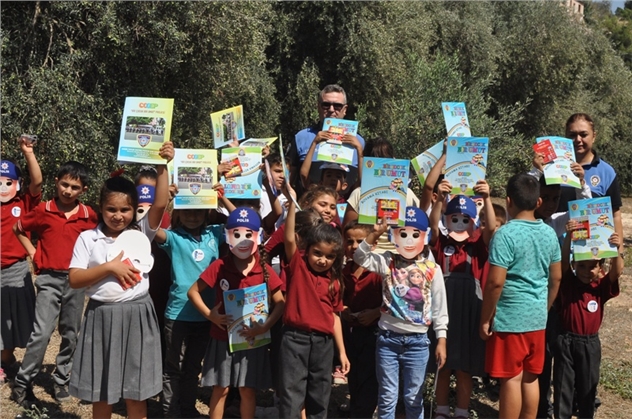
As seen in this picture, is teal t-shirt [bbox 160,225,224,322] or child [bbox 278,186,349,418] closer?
child [bbox 278,186,349,418]

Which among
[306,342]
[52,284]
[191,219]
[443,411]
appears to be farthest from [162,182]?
[443,411]

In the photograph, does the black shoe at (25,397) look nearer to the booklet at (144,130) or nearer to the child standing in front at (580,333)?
the booklet at (144,130)

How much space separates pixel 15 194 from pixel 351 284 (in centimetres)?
285

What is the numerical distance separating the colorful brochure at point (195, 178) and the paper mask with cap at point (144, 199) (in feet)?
1.01

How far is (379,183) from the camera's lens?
4.98 m

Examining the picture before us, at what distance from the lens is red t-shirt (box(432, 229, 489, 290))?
523 centimetres

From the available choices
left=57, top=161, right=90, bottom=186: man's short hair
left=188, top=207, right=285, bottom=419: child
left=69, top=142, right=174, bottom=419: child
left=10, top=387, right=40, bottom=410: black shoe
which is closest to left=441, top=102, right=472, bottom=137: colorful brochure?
left=188, top=207, right=285, bottom=419: child

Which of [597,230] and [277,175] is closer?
[597,230]

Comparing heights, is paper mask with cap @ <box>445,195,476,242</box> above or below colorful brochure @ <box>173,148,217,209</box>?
below

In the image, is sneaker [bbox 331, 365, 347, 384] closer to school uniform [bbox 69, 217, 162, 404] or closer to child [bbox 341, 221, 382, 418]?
child [bbox 341, 221, 382, 418]

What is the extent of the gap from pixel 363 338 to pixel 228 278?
43.4 inches

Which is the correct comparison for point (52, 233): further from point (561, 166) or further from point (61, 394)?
point (561, 166)

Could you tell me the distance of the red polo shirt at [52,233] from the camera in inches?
218

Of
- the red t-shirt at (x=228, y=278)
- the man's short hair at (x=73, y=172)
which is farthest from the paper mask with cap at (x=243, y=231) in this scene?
the man's short hair at (x=73, y=172)
